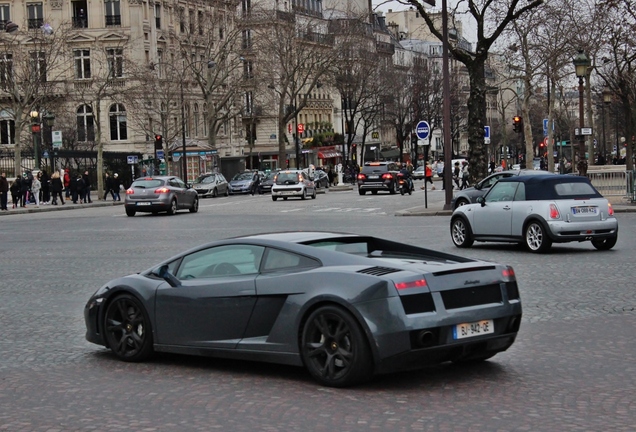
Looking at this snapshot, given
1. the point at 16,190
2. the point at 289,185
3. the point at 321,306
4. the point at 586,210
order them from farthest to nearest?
1. the point at 289,185
2. the point at 16,190
3. the point at 586,210
4. the point at 321,306

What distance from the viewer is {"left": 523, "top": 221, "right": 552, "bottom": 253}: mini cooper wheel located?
21.9 metres

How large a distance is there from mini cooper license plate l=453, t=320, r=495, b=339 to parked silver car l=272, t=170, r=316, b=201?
4969cm

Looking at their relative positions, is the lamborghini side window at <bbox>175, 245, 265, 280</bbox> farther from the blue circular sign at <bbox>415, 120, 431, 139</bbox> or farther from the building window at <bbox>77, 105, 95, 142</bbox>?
the building window at <bbox>77, 105, 95, 142</bbox>

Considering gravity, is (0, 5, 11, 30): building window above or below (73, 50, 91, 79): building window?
above

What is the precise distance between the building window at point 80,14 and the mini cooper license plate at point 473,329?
291 feet

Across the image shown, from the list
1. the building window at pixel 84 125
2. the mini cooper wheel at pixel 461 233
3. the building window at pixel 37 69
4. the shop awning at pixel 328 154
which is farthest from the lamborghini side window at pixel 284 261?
the shop awning at pixel 328 154

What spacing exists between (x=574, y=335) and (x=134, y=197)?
33.5 metres

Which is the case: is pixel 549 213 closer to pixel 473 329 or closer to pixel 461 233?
pixel 461 233

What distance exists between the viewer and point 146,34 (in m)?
95.4

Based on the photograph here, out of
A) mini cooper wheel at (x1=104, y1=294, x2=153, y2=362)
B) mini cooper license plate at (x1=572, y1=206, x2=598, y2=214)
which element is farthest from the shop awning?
mini cooper wheel at (x1=104, y1=294, x2=153, y2=362)

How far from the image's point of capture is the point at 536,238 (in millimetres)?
22125

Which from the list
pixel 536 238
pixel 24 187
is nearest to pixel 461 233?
pixel 536 238

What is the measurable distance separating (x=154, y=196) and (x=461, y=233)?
22.3m

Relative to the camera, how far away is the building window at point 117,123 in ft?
316
